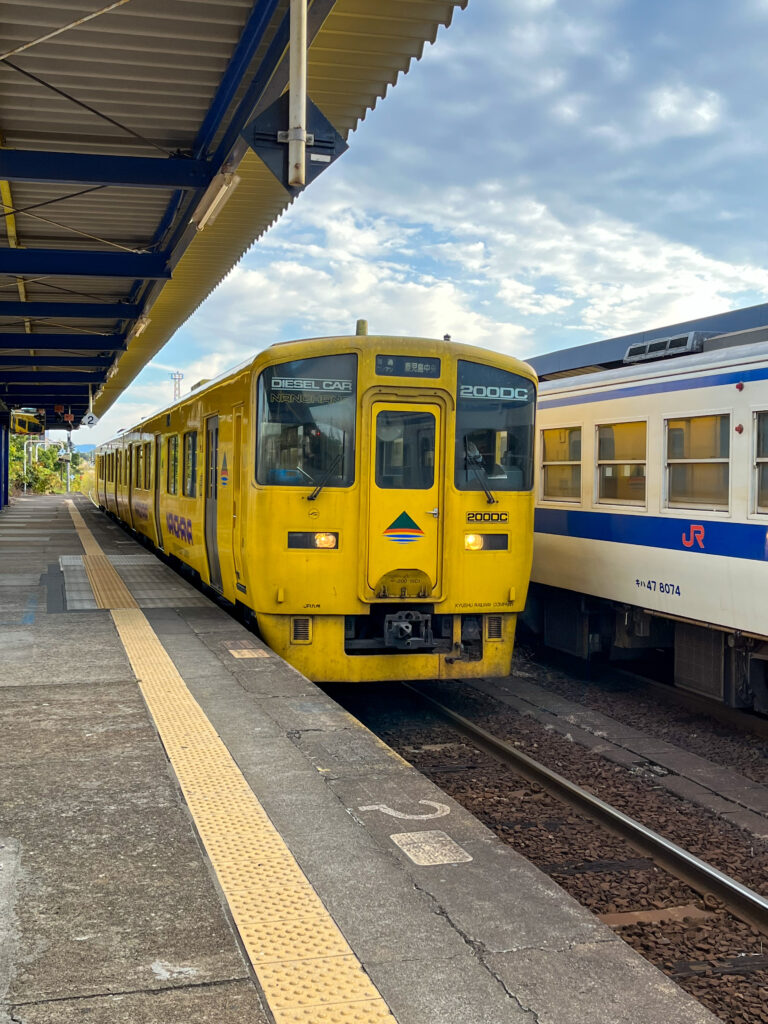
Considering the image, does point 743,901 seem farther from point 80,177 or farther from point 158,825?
point 80,177

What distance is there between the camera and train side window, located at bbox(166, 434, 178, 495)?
12.8 m

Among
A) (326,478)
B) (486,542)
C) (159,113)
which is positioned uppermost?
(159,113)

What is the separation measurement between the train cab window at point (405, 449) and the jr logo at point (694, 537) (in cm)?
224

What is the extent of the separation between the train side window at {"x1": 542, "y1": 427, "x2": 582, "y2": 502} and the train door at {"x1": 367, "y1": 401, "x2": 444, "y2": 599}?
278 centimetres

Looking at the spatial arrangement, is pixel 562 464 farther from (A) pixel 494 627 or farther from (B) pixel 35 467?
(B) pixel 35 467

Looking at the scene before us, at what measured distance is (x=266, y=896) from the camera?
3.20 meters

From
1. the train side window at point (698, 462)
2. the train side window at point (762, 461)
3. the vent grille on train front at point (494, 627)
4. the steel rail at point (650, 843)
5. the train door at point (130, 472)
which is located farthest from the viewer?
the train door at point (130, 472)

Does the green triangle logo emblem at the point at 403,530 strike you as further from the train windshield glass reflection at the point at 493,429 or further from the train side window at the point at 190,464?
the train side window at the point at 190,464

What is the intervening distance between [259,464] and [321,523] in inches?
25.6

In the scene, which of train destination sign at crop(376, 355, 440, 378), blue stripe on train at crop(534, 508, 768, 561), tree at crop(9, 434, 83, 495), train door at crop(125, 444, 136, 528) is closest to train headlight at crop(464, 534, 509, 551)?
train destination sign at crop(376, 355, 440, 378)

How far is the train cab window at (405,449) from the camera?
293 inches

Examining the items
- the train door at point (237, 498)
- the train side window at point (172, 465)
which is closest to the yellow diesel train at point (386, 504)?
the train door at point (237, 498)

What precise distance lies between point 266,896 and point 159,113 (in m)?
6.59

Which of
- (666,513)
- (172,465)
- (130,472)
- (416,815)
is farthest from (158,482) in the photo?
(416,815)
